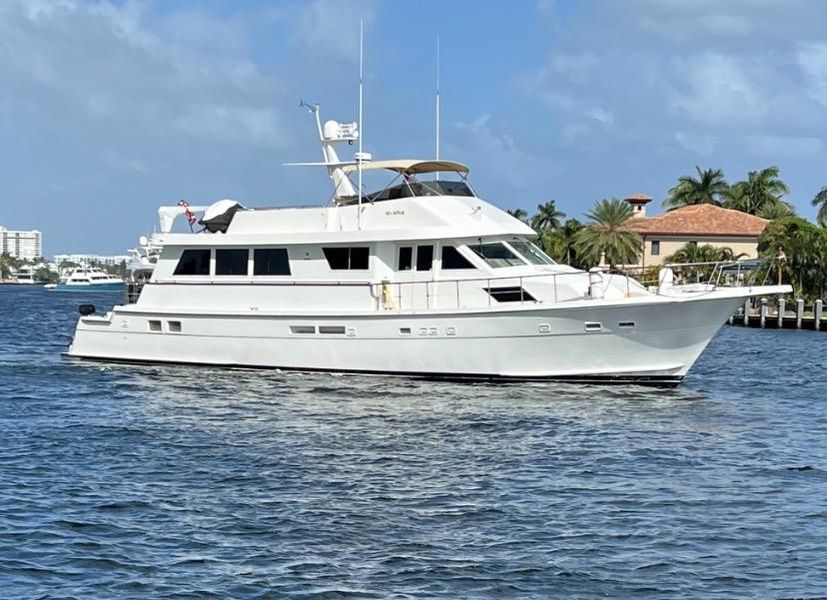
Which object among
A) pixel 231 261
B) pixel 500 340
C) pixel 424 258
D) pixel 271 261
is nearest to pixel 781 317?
pixel 424 258

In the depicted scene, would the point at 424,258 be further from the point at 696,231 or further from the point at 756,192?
the point at 756,192

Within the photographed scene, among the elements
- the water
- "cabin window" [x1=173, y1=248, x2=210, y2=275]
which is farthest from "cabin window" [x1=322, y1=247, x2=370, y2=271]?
"cabin window" [x1=173, y1=248, x2=210, y2=275]

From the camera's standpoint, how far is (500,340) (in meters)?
22.3

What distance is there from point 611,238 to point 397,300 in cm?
4333

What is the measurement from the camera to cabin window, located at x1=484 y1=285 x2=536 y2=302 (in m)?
22.4

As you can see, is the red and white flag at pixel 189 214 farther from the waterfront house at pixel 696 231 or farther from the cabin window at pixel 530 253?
the waterfront house at pixel 696 231

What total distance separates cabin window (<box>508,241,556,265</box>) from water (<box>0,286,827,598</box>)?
125 inches

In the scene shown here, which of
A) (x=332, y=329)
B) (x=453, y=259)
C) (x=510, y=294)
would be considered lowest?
(x=332, y=329)

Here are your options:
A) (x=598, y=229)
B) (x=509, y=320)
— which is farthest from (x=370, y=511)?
(x=598, y=229)

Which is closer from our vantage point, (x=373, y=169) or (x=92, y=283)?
(x=373, y=169)

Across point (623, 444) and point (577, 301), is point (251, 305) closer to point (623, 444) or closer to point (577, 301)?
point (577, 301)

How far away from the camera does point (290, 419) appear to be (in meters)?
18.9

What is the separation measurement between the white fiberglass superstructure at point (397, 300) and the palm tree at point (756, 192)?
6227cm

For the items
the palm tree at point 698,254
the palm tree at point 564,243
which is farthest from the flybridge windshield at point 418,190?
the palm tree at point 564,243
